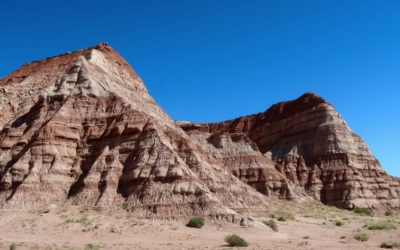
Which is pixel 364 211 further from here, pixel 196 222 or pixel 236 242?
pixel 236 242

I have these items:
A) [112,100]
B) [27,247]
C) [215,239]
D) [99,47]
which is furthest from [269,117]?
[27,247]

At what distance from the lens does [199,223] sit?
33.2m

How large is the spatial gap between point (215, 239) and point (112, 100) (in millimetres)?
23465

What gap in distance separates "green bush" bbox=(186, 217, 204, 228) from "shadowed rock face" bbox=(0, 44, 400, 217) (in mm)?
1583

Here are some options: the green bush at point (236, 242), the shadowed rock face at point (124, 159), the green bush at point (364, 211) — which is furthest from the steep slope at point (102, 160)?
the green bush at point (364, 211)

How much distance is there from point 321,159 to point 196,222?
153 ft

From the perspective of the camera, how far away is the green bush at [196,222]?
3309cm

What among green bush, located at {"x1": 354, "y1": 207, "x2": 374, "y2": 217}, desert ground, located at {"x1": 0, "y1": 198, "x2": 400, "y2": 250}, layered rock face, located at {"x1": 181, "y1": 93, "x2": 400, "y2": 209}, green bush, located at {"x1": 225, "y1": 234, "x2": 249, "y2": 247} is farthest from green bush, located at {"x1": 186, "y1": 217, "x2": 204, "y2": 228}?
green bush, located at {"x1": 354, "y1": 207, "x2": 374, "y2": 217}

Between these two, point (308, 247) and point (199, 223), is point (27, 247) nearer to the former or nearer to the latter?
point (199, 223)

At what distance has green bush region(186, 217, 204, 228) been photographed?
33.1 m

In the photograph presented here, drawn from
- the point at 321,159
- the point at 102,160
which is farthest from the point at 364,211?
the point at 102,160

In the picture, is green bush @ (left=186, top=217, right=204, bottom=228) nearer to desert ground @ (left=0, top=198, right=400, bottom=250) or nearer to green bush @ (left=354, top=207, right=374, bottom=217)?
desert ground @ (left=0, top=198, right=400, bottom=250)

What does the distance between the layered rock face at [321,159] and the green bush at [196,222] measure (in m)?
33.7

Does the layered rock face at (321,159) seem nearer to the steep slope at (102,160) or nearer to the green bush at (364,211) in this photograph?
the green bush at (364,211)
